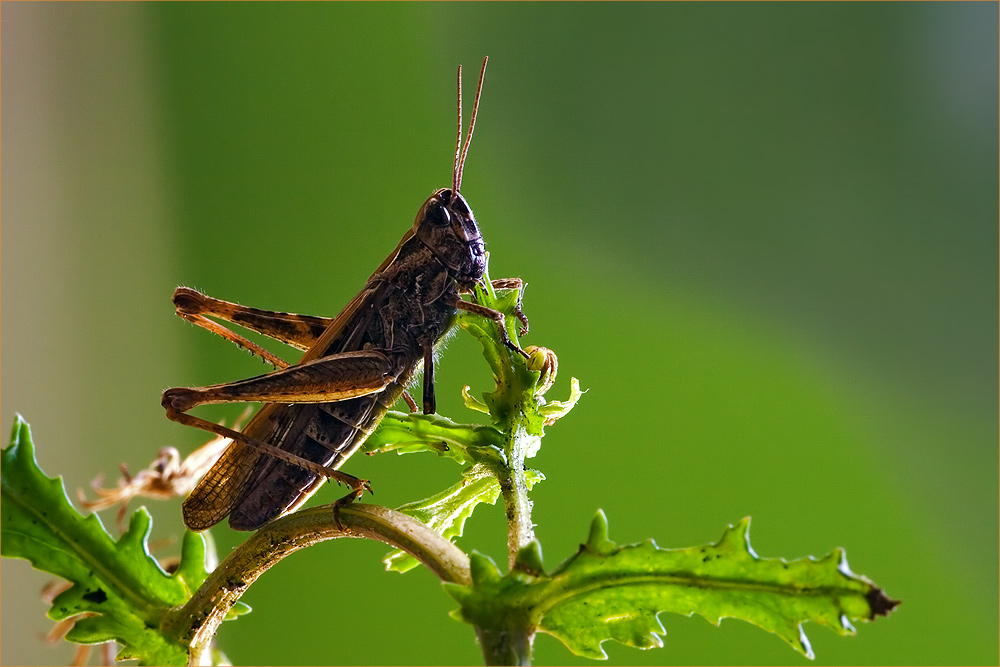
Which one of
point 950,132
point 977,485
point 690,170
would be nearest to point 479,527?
point 690,170

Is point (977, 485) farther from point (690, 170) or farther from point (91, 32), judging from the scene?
point (91, 32)

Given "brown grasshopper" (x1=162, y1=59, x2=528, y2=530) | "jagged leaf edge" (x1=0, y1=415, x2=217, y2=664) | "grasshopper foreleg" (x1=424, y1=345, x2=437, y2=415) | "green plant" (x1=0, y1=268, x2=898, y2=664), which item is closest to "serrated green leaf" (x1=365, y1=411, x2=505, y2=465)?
"green plant" (x1=0, y1=268, x2=898, y2=664)

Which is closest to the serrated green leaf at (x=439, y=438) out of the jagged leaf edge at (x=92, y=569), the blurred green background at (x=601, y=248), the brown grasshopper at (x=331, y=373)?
the brown grasshopper at (x=331, y=373)

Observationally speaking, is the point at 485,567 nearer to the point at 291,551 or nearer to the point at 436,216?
the point at 291,551

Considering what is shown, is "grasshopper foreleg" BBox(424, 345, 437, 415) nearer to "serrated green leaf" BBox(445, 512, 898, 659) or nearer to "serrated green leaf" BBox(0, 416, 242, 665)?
"serrated green leaf" BBox(0, 416, 242, 665)

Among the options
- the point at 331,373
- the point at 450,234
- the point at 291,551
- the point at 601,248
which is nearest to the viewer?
the point at 291,551

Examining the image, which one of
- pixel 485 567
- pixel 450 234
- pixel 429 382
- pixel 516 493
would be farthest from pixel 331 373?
pixel 485 567
